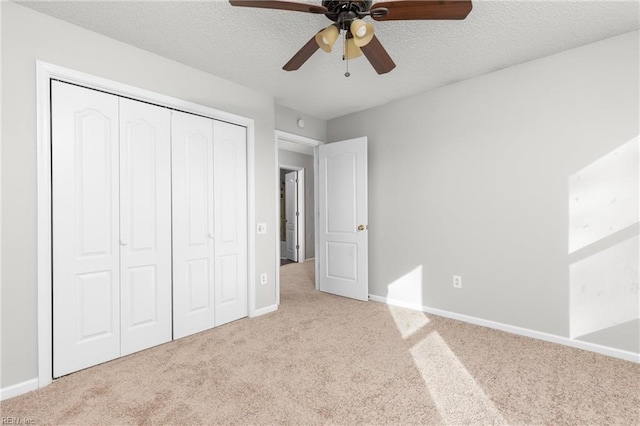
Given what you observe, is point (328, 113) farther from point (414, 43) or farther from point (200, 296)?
point (200, 296)

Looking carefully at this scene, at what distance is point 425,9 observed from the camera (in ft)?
5.32

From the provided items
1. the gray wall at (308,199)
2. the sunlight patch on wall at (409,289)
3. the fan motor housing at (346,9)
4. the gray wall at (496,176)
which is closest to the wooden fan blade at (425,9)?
the fan motor housing at (346,9)

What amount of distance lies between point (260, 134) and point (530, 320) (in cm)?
323

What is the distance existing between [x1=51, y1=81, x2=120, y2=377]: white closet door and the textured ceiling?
600 mm

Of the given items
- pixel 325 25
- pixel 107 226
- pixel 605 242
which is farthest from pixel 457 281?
pixel 107 226

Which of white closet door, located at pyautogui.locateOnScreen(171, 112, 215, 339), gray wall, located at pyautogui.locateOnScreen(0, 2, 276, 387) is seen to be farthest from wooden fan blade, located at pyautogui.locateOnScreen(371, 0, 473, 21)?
gray wall, located at pyautogui.locateOnScreen(0, 2, 276, 387)

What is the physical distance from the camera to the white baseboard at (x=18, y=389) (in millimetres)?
1937

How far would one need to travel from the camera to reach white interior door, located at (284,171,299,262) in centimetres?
714

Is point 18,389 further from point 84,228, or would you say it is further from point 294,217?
point 294,217

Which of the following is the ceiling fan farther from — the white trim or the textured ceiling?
the white trim

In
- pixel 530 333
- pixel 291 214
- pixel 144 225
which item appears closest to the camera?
pixel 144 225

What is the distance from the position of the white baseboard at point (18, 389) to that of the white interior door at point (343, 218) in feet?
10.0

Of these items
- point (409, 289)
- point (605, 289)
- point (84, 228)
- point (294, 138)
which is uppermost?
point (294, 138)

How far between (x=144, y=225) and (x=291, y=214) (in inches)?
190
